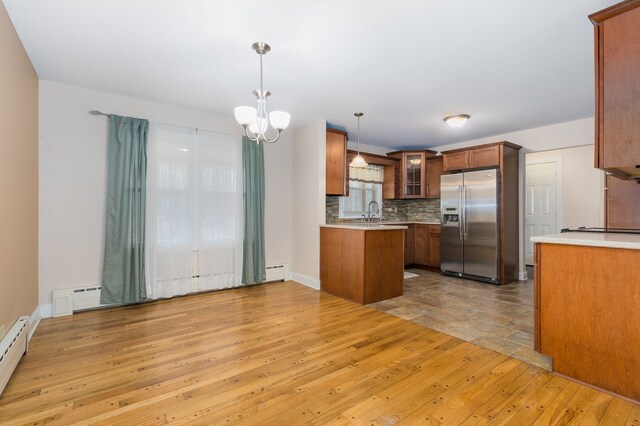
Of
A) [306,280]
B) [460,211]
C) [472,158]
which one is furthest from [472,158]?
[306,280]

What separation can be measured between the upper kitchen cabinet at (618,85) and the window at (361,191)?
156 inches

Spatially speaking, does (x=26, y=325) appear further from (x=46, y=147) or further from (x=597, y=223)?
(x=597, y=223)

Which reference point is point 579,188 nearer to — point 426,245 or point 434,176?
point 434,176

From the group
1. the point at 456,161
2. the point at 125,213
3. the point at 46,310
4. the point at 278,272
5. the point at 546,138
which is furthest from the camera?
the point at 456,161

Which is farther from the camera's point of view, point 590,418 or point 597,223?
point 597,223

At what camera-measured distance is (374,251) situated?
12.8 feet

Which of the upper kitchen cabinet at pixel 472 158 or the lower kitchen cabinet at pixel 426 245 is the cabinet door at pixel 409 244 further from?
the upper kitchen cabinet at pixel 472 158

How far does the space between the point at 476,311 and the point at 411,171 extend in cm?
344

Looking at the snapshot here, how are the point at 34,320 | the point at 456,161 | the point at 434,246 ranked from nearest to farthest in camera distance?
the point at 34,320 → the point at 456,161 → the point at 434,246

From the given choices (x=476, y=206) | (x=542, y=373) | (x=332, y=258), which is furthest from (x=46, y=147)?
(x=476, y=206)

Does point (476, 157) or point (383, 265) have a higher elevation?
point (476, 157)

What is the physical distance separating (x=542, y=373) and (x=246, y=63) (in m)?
3.45

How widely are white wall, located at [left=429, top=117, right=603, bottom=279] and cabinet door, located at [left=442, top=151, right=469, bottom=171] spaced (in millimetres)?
501

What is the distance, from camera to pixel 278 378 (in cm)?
209
